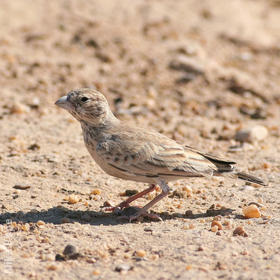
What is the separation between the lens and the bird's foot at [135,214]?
6.43 m

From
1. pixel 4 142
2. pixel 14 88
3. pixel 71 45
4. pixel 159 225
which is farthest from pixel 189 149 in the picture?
pixel 71 45

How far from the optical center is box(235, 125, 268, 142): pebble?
9.33 metres

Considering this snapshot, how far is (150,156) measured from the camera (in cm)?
646

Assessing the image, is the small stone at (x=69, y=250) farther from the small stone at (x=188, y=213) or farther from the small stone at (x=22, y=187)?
the small stone at (x=22, y=187)

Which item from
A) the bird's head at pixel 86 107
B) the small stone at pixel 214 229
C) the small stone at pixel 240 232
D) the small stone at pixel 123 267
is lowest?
the small stone at pixel 123 267

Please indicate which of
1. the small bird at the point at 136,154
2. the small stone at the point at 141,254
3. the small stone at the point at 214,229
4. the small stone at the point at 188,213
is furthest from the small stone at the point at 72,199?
the small stone at the point at 214,229

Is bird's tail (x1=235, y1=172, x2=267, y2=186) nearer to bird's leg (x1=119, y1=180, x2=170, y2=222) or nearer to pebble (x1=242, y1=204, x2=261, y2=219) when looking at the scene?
pebble (x1=242, y1=204, x2=261, y2=219)

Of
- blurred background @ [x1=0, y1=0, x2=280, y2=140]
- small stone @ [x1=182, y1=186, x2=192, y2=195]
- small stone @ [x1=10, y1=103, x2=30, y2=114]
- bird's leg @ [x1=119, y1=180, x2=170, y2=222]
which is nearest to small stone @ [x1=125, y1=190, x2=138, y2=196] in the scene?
small stone @ [x1=182, y1=186, x2=192, y2=195]

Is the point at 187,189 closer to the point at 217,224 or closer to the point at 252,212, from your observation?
the point at 252,212

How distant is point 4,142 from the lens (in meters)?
8.79

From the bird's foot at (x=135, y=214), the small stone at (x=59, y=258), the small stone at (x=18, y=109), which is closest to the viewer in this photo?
the small stone at (x=59, y=258)

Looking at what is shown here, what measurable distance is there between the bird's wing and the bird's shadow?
486 millimetres

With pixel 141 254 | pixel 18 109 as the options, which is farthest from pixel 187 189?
pixel 18 109

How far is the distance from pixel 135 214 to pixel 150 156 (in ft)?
2.23
